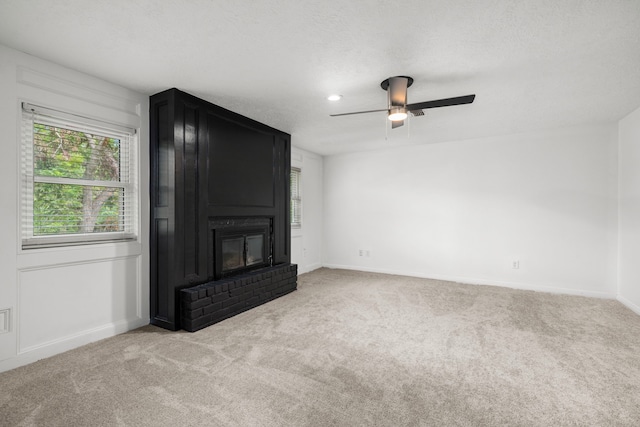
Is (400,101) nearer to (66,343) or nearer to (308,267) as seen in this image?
(66,343)

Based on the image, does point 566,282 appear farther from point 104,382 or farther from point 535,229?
point 104,382

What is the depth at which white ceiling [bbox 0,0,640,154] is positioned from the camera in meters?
1.88

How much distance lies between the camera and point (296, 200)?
5.94 m

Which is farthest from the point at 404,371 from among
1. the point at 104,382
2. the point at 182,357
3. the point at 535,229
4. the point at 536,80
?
the point at 535,229

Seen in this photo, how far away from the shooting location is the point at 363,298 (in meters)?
4.30

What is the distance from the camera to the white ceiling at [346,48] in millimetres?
1883

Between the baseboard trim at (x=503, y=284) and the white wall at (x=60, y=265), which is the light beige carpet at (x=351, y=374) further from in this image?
the baseboard trim at (x=503, y=284)

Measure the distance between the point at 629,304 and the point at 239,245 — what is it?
5.09 meters

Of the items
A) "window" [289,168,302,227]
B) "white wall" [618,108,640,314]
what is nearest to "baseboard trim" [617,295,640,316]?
"white wall" [618,108,640,314]

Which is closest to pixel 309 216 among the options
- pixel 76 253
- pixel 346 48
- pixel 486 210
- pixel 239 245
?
pixel 239 245

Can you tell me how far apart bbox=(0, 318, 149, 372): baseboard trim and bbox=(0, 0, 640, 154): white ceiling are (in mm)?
2383

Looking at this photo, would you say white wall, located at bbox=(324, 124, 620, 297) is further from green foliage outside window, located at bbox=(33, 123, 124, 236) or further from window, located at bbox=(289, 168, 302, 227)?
green foliage outside window, located at bbox=(33, 123, 124, 236)

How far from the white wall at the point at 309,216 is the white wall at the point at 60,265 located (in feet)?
9.64

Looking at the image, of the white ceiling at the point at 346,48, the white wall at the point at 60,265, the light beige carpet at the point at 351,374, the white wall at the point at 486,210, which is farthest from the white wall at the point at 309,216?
the white wall at the point at 60,265
